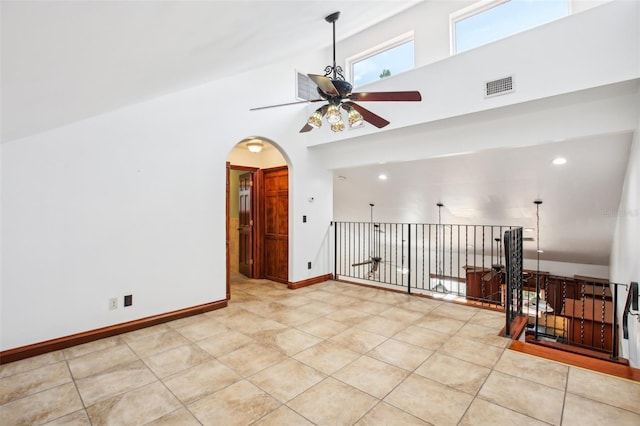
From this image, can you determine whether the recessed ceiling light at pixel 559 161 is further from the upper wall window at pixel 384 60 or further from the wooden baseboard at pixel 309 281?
the wooden baseboard at pixel 309 281

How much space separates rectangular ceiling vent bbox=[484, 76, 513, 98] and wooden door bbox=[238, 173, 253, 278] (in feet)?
13.8

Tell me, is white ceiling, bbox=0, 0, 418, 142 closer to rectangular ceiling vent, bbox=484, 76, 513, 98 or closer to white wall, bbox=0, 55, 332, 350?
white wall, bbox=0, 55, 332, 350

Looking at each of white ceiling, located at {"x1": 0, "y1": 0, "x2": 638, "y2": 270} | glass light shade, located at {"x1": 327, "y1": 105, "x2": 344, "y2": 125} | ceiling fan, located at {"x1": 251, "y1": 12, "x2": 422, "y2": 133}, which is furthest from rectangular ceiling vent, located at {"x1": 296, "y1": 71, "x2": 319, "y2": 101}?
glass light shade, located at {"x1": 327, "y1": 105, "x2": 344, "y2": 125}

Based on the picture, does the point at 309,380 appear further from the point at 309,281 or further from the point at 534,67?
the point at 534,67

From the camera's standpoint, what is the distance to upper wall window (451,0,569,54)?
3.54 m

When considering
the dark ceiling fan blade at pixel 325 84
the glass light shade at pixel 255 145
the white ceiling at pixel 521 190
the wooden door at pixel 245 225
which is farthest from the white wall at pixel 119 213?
the white ceiling at pixel 521 190

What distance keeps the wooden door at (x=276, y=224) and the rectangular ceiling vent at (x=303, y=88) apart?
55.2 inches

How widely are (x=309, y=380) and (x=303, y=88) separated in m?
4.88

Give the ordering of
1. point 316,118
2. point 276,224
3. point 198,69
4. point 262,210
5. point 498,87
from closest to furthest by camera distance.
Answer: point 198,69
point 316,118
point 498,87
point 276,224
point 262,210

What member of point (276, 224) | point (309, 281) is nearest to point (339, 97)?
point (276, 224)

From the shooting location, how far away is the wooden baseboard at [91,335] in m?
2.73

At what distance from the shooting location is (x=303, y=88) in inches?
221

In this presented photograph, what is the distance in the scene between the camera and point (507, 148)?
13.0 feet

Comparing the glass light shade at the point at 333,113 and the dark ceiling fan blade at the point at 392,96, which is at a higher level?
the dark ceiling fan blade at the point at 392,96
